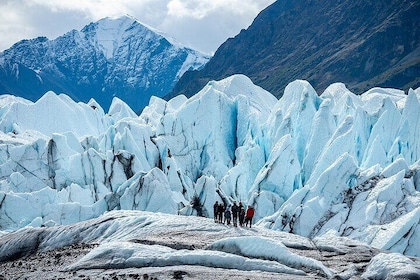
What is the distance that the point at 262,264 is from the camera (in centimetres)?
1855

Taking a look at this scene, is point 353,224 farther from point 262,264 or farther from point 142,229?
point 262,264

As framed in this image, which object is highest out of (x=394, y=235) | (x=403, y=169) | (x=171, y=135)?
(x=171, y=135)

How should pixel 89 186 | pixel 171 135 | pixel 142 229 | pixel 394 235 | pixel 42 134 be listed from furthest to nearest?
pixel 42 134 → pixel 171 135 → pixel 89 186 → pixel 394 235 → pixel 142 229

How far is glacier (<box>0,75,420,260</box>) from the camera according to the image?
39.7 m

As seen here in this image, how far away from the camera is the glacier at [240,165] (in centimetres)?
3972

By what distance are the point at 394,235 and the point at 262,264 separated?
57.6 ft

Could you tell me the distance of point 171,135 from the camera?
2532 inches

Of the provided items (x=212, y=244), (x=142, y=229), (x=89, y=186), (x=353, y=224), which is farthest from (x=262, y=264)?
(x=89, y=186)

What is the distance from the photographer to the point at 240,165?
55312 millimetres

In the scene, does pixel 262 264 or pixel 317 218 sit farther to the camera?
pixel 317 218

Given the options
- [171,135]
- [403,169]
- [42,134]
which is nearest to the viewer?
[403,169]

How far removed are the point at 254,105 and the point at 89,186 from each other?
30.3m

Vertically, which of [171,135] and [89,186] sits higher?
[171,135]

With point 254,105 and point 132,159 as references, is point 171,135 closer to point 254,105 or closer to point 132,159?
point 132,159
